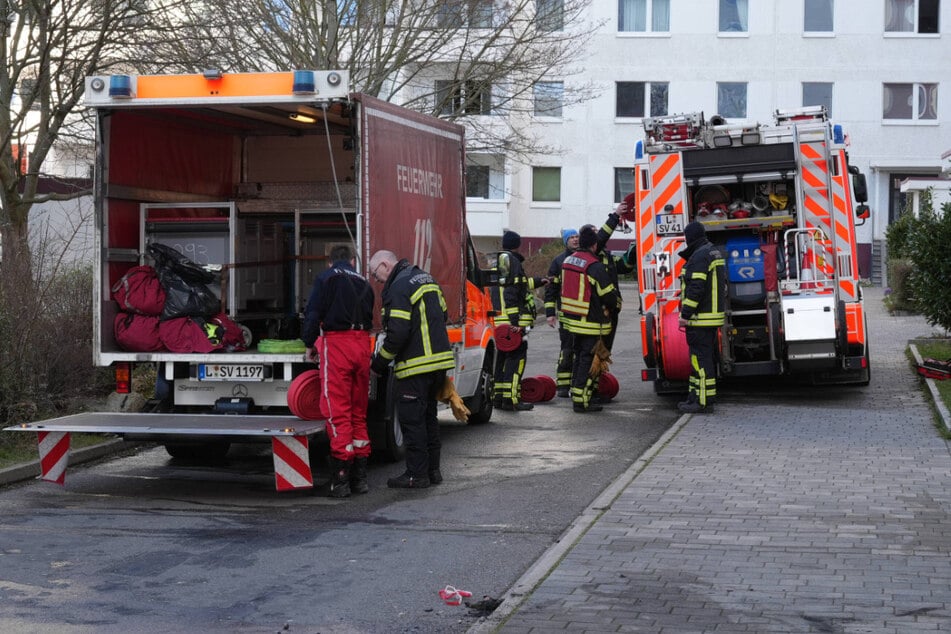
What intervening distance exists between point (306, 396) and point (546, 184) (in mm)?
35940

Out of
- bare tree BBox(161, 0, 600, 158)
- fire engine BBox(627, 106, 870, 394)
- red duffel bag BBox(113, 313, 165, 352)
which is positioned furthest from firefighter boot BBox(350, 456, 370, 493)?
bare tree BBox(161, 0, 600, 158)

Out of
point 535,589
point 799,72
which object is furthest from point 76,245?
point 799,72

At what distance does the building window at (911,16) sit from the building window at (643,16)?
7.13 metres

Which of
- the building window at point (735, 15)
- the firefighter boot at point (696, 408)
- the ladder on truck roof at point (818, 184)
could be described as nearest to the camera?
the firefighter boot at point (696, 408)

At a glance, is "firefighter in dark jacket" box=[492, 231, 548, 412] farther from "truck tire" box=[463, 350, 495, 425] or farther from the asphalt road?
the asphalt road

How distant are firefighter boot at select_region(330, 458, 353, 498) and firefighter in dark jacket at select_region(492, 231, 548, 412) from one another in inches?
195

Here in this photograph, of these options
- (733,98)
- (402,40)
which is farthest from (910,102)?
(402,40)

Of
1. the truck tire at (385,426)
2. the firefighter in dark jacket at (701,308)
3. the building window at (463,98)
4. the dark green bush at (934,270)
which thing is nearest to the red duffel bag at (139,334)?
the truck tire at (385,426)

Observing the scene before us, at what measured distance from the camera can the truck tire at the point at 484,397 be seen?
12.8m

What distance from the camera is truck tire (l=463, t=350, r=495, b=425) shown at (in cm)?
1277

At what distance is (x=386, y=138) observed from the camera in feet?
32.2

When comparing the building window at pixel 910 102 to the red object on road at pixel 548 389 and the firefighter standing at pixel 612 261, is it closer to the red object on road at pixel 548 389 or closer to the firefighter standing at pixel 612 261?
the firefighter standing at pixel 612 261

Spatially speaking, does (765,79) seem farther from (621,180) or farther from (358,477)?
(358,477)

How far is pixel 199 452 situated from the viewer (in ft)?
36.0
